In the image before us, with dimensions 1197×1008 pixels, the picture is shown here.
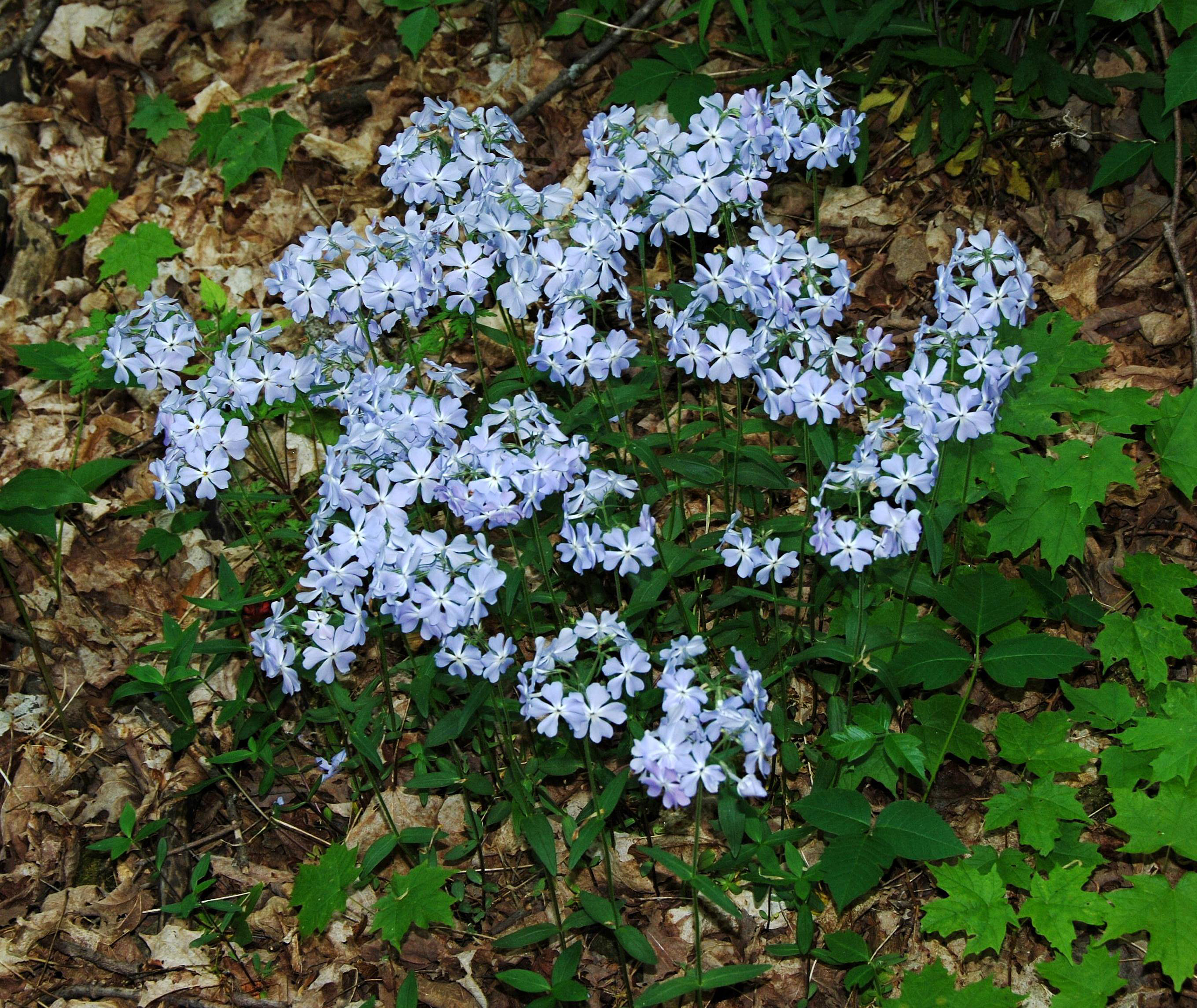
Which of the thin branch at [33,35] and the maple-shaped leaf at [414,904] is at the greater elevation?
the thin branch at [33,35]

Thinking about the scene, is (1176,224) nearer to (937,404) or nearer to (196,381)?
(937,404)

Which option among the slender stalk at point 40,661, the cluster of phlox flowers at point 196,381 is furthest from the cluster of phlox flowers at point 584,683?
the slender stalk at point 40,661

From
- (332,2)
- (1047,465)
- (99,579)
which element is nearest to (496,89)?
(332,2)

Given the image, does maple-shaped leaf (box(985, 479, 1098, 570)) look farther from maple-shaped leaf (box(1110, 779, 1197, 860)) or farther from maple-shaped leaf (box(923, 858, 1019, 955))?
maple-shaped leaf (box(923, 858, 1019, 955))

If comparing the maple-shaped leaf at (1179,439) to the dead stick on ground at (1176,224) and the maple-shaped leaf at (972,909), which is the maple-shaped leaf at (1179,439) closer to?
the dead stick on ground at (1176,224)

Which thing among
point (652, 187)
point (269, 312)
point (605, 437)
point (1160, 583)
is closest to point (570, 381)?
point (605, 437)

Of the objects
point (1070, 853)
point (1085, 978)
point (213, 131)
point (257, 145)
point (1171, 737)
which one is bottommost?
point (1085, 978)
